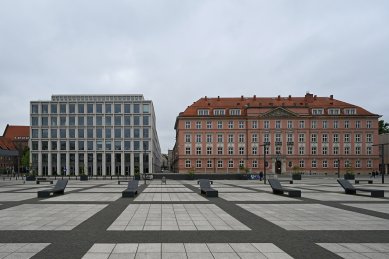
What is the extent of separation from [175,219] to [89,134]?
265ft

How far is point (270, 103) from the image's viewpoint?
80.8 meters

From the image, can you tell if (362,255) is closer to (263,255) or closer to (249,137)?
A: (263,255)

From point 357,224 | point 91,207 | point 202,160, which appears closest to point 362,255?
point 357,224

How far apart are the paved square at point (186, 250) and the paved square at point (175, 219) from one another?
7.29 ft

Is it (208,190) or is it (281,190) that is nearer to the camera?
(208,190)

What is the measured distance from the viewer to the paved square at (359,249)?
7.53m

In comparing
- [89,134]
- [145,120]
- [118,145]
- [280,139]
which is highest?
[145,120]

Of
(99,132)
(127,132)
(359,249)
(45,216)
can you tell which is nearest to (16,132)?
(99,132)

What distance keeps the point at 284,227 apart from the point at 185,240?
140 inches

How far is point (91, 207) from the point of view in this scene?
15.8m

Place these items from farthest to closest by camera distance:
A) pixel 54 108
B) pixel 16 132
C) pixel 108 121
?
pixel 16 132, pixel 108 121, pixel 54 108

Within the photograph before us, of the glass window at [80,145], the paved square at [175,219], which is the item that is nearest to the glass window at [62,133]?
the glass window at [80,145]

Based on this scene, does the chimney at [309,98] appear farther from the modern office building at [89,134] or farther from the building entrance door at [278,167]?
the modern office building at [89,134]

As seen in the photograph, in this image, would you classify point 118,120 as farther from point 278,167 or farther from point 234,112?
point 278,167
